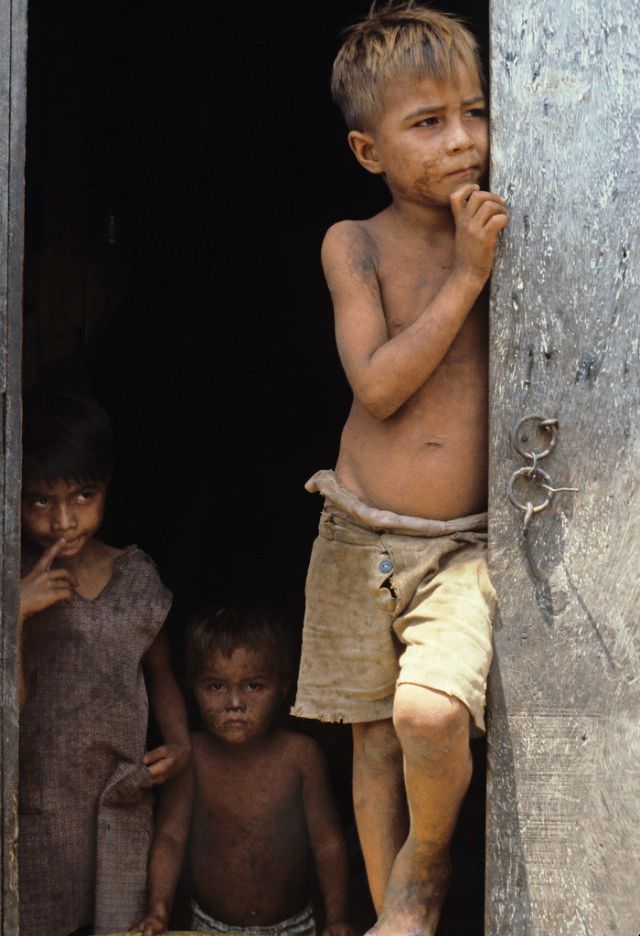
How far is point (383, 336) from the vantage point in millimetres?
2811

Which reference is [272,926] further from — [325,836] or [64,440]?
[64,440]

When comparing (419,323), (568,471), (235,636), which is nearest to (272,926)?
(235,636)

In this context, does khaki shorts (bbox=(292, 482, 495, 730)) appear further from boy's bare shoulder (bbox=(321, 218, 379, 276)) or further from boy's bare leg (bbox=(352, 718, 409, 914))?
boy's bare shoulder (bbox=(321, 218, 379, 276))

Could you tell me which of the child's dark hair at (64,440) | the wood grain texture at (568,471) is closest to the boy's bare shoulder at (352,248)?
the wood grain texture at (568,471)

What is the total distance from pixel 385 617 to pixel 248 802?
95 cm

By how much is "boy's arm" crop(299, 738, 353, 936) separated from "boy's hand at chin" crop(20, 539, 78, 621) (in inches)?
28.7

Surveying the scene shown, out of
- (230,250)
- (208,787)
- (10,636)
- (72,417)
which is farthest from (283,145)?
(10,636)

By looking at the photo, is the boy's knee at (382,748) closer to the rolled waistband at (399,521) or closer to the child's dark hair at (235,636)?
the rolled waistband at (399,521)

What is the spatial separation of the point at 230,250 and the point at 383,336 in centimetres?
209

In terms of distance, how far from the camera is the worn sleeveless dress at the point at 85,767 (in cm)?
328

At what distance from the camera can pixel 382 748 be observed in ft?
9.50

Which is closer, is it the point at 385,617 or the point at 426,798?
the point at 426,798

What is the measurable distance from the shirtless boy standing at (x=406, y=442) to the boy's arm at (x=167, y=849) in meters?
0.68

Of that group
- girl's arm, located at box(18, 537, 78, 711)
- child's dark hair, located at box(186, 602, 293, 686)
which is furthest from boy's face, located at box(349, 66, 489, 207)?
child's dark hair, located at box(186, 602, 293, 686)
